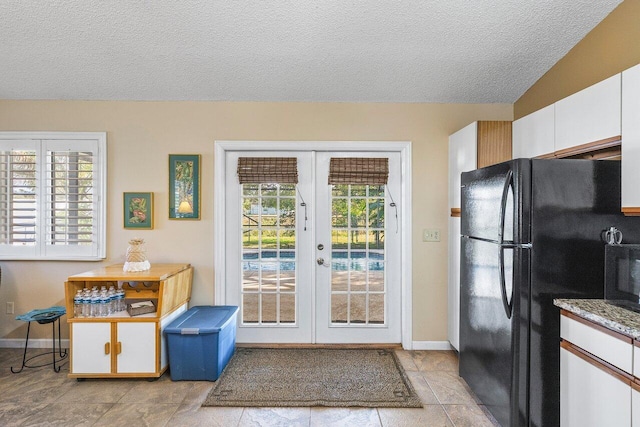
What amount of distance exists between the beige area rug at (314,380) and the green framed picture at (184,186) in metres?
1.37

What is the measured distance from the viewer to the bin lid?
2.87 metres

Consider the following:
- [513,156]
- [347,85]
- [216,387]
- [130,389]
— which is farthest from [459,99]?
[130,389]

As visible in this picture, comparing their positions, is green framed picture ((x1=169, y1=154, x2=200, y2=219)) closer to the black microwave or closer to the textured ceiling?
the textured ceiling

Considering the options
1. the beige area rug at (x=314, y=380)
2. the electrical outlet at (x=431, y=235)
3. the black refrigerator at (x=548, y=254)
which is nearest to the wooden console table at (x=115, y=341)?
the beige area rug at (x=314, y=380)

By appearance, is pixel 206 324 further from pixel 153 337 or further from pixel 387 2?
pixel 387 2

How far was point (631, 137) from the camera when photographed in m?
1.88

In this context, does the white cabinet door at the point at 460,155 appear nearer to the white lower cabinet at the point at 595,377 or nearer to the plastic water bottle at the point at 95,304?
the white lower cabinet at the point at 595,377

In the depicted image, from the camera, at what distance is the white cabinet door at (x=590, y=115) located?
Result: 6.58ft

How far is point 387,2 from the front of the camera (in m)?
2.38

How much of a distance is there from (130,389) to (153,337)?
39 centimetres

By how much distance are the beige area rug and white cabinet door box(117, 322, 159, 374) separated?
0.58m

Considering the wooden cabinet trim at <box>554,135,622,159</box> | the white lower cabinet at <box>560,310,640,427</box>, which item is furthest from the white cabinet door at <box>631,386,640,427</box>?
the wooden cabinet trim at <box>554,135,622,159</box>

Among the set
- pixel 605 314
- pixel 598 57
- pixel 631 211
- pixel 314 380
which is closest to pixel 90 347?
pixel 314 380

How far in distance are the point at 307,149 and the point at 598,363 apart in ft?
8.61
